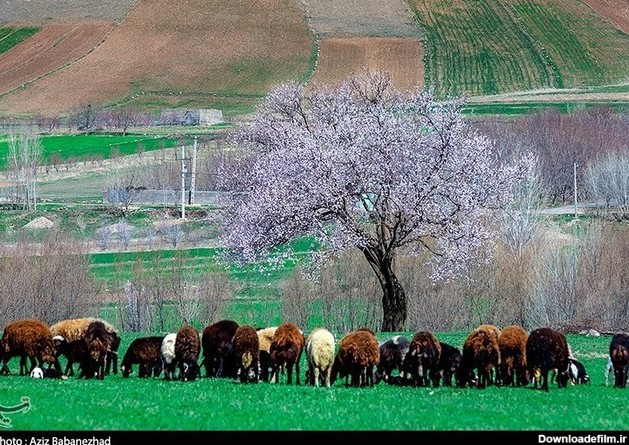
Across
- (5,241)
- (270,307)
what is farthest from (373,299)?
(5,241)

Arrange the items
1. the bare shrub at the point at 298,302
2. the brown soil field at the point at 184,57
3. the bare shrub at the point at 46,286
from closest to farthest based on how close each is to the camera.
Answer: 1. the bare shrub at the point at 46,286
2. the bare shrub at the point at 298,302
3. the brown soil field at the point at 184,57

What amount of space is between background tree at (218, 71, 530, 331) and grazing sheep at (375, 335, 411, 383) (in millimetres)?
12980

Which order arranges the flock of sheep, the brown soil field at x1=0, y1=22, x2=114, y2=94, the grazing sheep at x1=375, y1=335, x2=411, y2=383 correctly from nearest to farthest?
the flock of sheep, the grazing sheep at x1=375, y1=335, x2=411, y2=383, the brown soil field at x1=0, y1=22, x2=114, y2=94

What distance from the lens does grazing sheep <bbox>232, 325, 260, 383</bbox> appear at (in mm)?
24297

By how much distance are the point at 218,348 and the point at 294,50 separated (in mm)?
126521

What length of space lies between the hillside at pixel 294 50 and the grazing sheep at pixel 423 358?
10987 cm

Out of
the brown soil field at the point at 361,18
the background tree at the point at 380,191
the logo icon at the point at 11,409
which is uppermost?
the brown soil field at the point at 361,18

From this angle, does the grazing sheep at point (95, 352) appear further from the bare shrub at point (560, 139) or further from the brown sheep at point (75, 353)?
the bare shrub at point (560, 139)

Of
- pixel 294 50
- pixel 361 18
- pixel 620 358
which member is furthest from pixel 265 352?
pixel 361 18

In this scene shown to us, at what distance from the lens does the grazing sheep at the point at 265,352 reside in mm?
24844

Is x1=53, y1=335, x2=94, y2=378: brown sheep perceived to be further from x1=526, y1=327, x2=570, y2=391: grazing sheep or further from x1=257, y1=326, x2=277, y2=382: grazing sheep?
x1=526, y1=327, x2=570, y2=391: grazing sheep

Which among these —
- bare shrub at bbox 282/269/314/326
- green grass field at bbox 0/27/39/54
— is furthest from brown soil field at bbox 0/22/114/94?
bare shrub at bbox 282/269/314/326

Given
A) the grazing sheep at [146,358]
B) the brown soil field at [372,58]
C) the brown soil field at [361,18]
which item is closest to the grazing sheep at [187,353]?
the grazing sheep at [146,358]

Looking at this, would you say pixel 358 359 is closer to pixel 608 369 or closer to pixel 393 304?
pixel 608 369
